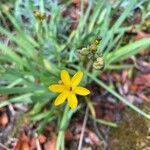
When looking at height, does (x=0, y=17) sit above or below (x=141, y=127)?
above

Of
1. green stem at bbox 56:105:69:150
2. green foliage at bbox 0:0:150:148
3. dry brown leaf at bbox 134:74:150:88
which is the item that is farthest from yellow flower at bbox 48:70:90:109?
dry brown leaf at bbox 134:74:150:88

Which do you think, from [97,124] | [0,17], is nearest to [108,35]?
[97,124]

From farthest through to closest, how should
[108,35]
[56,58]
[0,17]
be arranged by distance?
1. [0,17]
2. [56,58]
3. [108,35]

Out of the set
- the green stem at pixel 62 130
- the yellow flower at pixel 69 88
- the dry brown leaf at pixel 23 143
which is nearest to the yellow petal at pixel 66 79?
the yellow flower at pixel 69 88

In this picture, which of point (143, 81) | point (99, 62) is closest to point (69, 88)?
point (99, 62)

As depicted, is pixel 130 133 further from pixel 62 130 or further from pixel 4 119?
pixel 4 119

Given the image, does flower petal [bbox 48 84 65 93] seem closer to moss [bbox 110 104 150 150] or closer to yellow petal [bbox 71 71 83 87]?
yellow petal [bbox 71 71 83 87]

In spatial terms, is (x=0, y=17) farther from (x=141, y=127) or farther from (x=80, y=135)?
(x=141, y=127)
